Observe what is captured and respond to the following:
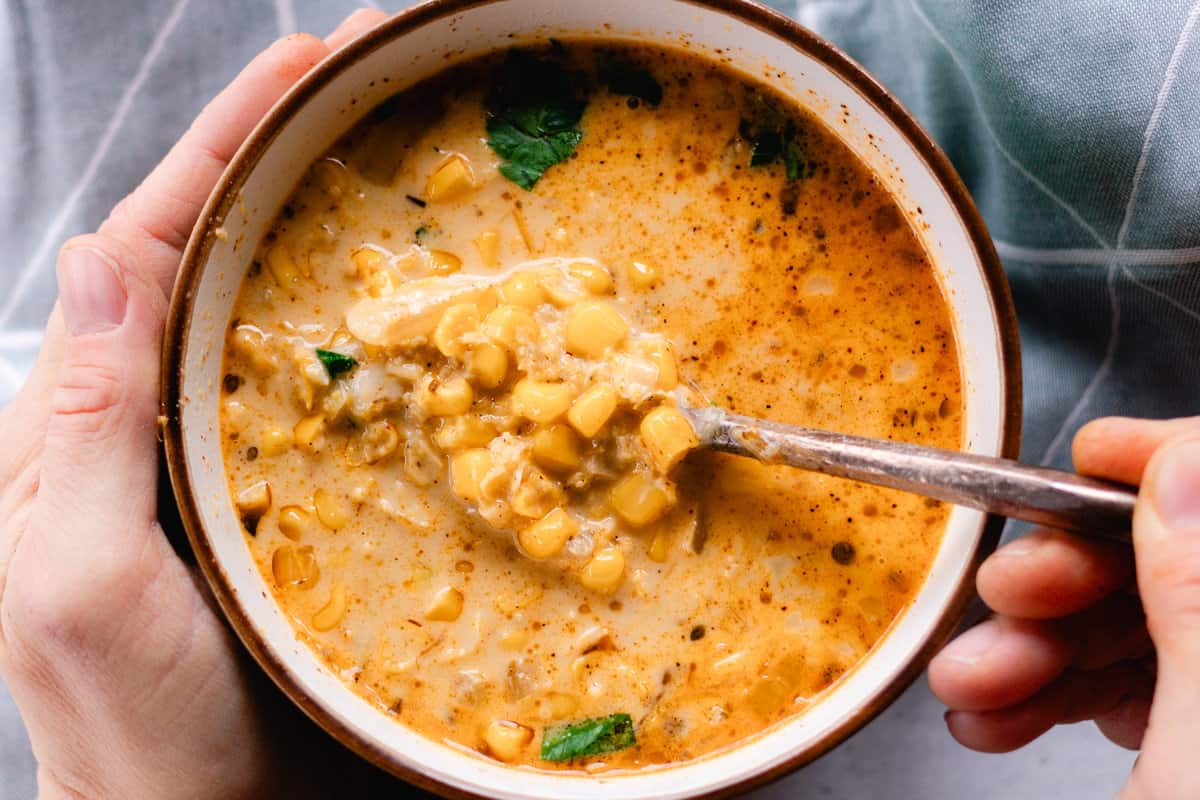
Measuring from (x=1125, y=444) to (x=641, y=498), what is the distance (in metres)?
0.92

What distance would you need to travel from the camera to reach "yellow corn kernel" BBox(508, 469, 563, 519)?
2.10 meters

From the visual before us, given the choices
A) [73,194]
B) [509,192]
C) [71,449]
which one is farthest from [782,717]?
[73,194]

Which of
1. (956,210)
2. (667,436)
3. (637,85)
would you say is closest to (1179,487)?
(956,210)

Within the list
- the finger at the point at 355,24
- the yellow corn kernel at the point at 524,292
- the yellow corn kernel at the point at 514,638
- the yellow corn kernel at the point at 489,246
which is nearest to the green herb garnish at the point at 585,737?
the yellow corn kernel at the point at 514,638

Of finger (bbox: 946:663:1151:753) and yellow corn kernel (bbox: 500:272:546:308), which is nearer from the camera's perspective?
yellow corn kernel (bbox: 500:272:546:308)

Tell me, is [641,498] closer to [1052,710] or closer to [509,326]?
[509,326]

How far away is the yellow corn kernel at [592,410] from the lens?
6.81ft

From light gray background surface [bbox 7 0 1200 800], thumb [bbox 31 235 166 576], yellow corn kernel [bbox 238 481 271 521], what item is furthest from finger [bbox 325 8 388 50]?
yellow corn kernel [bbox 238 481 271 521]

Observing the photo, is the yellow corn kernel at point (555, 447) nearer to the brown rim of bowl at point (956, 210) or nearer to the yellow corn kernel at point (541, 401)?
the yellow corn kernel at point (541, 401)

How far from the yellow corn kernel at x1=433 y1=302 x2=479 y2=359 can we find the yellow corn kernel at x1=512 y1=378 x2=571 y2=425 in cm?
15

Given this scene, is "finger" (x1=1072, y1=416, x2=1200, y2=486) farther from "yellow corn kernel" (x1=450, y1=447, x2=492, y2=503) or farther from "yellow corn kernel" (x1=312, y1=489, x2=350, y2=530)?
"yellow corn kernel" (x1=312, y1=489, x2=350, y2=530)

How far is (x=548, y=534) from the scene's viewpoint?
2.13 m

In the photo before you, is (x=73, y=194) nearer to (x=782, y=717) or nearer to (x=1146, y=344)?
(x=782, y=717)

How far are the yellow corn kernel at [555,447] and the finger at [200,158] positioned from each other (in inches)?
38.7
